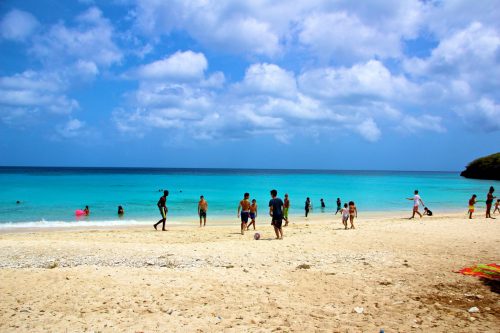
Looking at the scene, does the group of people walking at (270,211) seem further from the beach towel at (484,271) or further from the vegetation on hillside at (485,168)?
the vegetation on hillside at (485,168)

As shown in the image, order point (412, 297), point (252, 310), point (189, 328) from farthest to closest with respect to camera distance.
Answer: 1. point (412, 297)
2. point (252, 310)
3. point (189, 328)

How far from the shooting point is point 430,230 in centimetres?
1574

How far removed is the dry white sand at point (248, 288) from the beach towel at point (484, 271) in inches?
12.9

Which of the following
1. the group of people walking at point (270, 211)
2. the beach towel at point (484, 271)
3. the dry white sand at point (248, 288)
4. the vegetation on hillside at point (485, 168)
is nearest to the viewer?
the dry white sand at point (248, 288)

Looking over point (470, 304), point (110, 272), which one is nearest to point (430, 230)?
point (470, 304)

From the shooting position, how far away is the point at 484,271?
28.8ft

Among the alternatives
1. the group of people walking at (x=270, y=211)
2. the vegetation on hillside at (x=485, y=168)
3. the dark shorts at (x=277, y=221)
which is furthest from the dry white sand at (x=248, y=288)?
the vegetation on hillside at (x=485, y=168)

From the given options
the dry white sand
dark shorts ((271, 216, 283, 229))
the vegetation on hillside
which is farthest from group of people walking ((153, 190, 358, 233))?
the vegetation on hillside

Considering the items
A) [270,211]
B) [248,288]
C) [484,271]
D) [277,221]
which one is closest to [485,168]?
[270,211]

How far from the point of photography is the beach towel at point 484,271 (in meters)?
8.50

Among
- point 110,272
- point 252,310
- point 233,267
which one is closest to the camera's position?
point 252,310

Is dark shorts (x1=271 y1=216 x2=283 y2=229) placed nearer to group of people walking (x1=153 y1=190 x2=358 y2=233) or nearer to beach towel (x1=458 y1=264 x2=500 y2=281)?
group of people walking (x1=153 y1=190 x2=358 y2=233)

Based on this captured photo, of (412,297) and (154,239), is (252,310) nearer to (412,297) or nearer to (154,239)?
(412,297)

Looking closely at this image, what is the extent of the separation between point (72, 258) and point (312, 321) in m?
7.48
